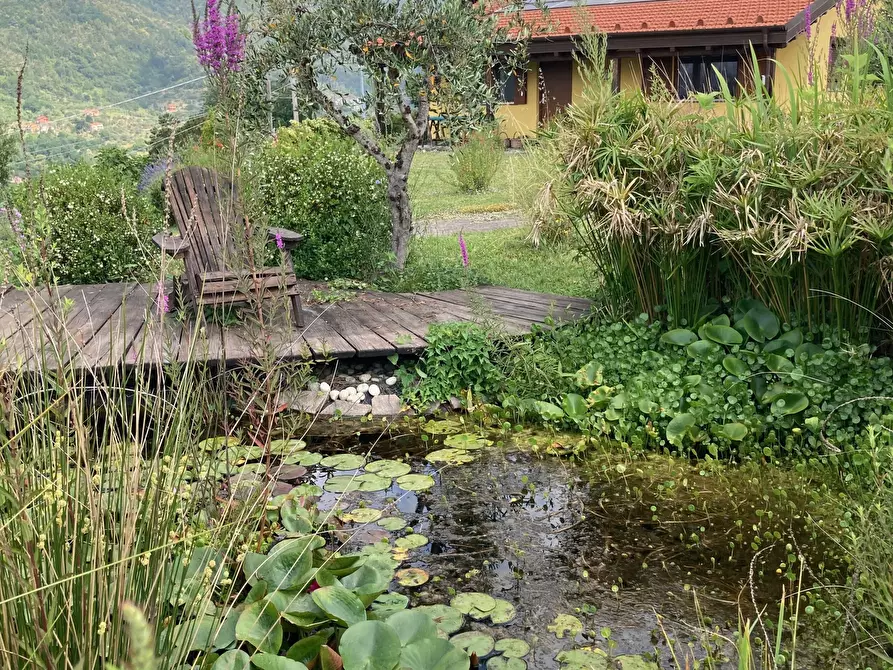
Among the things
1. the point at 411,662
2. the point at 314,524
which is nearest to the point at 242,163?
the point at 314,524

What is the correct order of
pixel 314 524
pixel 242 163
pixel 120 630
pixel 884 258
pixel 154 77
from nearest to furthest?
pixel 120 630 → pixel 242 163 → pixel 314 524 → pixel 884 258 → pixel 154 77

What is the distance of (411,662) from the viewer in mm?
2305

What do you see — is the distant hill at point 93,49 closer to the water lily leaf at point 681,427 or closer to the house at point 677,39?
the house at point 677,39

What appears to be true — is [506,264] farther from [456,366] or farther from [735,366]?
[735,366]

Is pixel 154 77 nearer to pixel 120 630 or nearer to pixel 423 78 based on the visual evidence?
pixel 423 78

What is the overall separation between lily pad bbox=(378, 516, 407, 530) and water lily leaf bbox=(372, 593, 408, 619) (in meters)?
0.56

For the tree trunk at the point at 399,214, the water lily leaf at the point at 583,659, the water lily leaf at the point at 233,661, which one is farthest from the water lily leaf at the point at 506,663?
the tree trunk at the point at 399,214

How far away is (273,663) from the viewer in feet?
7.16

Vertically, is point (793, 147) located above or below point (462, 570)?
above

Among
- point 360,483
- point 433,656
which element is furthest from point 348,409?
point 433,656

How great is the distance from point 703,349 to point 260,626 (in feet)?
9.45

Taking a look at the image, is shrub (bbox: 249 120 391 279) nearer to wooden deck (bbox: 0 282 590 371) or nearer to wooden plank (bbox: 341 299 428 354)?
wooden deck (bbox: 0 282 590 371)

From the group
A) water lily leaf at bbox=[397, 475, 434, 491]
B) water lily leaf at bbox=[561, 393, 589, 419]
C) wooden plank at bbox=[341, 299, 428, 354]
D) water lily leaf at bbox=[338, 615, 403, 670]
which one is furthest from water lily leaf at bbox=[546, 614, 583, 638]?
wooden plank at bbox=[341, 299, 428, 354]

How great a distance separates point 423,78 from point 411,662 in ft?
16.0
